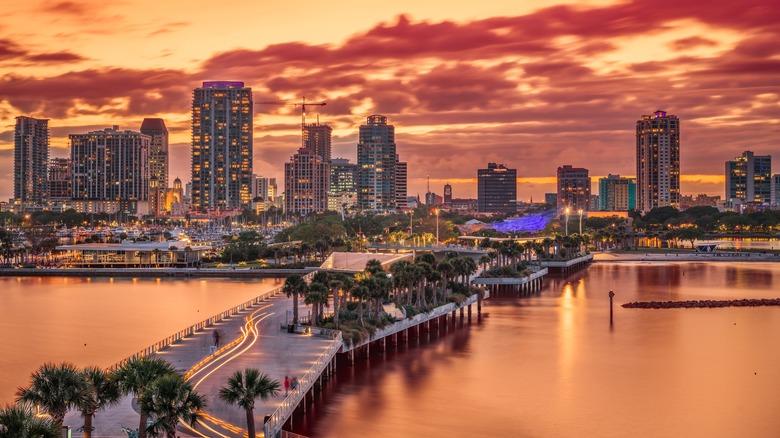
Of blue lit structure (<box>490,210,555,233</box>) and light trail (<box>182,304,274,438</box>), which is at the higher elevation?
blue lit structure (<box>490,210,555,233</box>)

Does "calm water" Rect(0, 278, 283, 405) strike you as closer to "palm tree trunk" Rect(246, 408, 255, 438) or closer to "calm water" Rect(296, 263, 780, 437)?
"calm water" Rect(296, 263, 780, 437)

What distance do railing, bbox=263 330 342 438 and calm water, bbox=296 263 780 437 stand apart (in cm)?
161

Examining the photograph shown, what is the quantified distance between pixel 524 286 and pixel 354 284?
46.8 m

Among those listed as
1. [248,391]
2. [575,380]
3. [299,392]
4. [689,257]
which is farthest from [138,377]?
[689,257]

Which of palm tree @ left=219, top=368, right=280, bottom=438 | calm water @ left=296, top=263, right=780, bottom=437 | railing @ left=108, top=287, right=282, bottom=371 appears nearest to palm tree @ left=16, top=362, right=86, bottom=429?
palm tree @ left=219, top=368, right=280, bottom=438

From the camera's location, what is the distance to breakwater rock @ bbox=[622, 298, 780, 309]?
75.6 m

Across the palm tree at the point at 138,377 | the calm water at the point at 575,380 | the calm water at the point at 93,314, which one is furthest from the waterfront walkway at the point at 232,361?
the calm water at the point at 93,314

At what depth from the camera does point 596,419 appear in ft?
128

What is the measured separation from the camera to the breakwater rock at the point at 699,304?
75.6 m

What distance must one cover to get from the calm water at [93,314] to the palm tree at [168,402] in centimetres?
1876

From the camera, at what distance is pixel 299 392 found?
35.7 metres

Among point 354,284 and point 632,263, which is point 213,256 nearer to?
point 632,263

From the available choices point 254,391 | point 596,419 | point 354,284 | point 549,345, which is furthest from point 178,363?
point 549,345

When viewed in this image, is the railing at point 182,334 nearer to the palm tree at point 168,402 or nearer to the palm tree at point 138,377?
the palm tree at point 138,377
